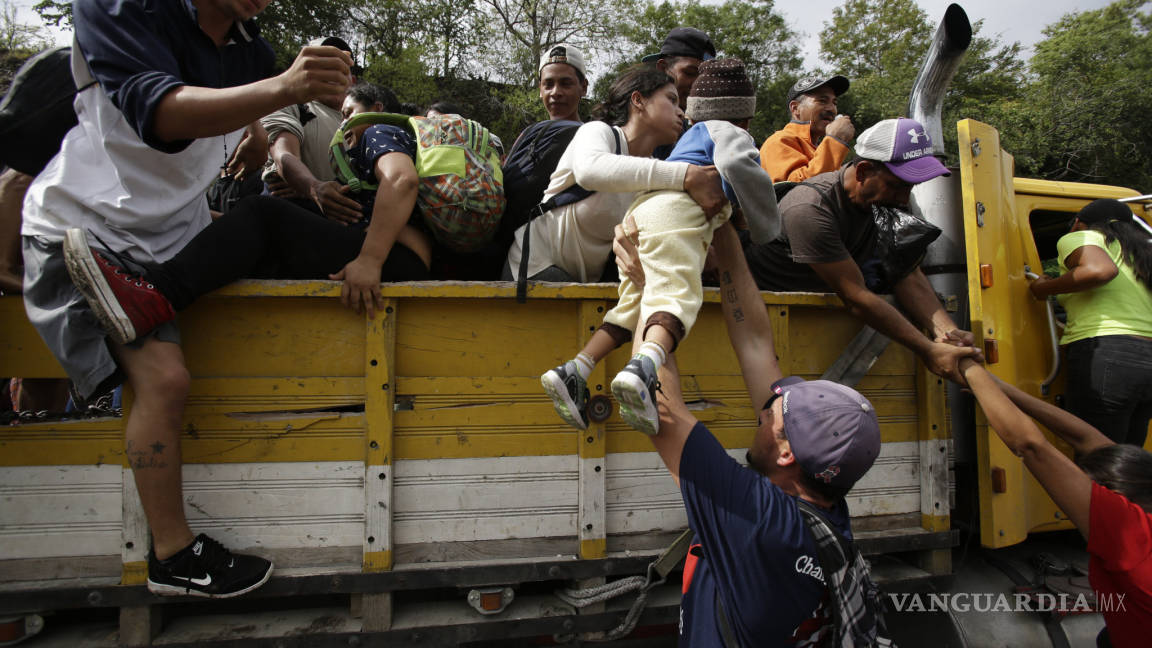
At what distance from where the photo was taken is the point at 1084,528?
2012mm

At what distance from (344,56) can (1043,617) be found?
137 inches

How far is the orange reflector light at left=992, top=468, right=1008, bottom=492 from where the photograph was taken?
269 centimetres

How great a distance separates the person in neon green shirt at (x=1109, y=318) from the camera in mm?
2904

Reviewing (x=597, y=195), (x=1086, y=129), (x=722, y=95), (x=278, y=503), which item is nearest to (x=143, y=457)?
(x=278, y=503)

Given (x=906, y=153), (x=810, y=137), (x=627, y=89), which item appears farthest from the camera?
(x=810, y=137)

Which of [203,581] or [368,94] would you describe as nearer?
[203,581]

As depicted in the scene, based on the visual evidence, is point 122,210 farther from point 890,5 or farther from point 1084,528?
point 890,5

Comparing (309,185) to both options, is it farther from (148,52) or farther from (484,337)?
(484,337)

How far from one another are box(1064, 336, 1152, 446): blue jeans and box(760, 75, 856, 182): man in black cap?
62.3 inches

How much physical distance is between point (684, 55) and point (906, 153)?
6.02ft

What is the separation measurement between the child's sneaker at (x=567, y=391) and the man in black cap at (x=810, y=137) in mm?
2231

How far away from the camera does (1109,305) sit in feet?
9.91

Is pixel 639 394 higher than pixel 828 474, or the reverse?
pixel 639 394

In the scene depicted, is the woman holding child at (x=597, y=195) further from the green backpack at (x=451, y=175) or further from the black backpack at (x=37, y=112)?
the black backpack at (x=37, y=112)
